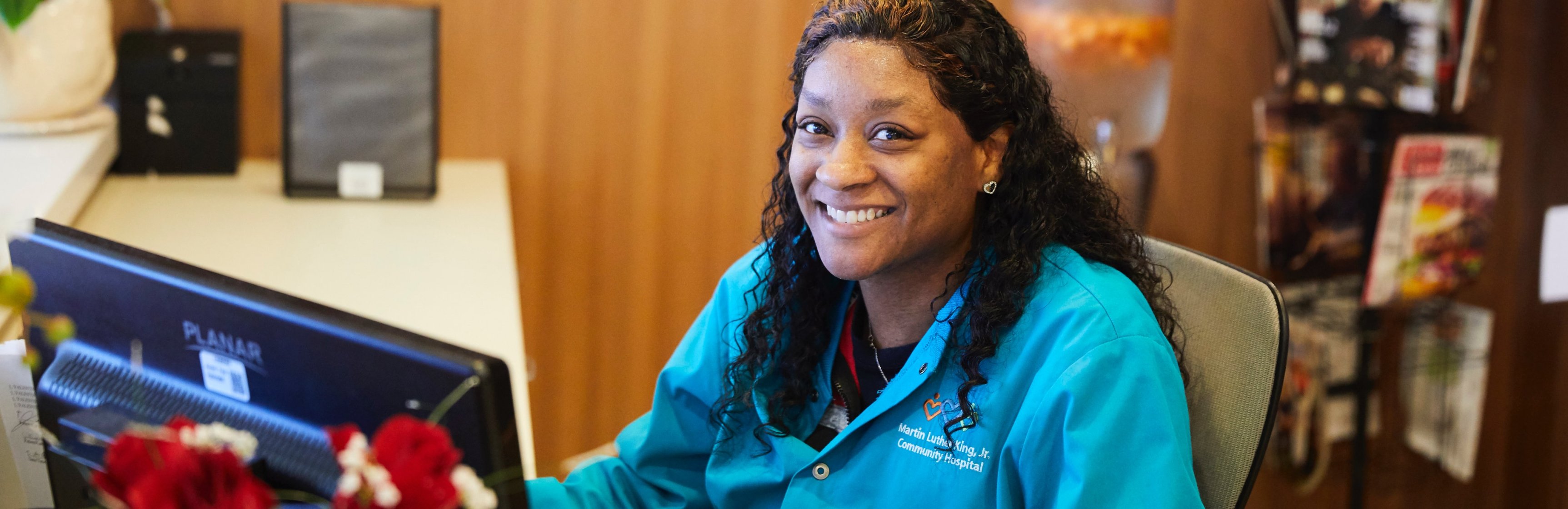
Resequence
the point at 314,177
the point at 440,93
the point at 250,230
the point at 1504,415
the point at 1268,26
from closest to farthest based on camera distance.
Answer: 1. the point at 250,230
2. the point at 314,177
3. the point at 440,93
4. the point at 1268,26
5. the point at 1504,415

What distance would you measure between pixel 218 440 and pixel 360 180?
156 cm

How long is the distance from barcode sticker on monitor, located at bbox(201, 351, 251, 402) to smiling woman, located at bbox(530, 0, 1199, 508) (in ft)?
1.57

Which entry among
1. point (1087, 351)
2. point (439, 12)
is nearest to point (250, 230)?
point (439, 12)

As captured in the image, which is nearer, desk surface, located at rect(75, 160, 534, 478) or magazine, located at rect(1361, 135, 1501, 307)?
desk surface, located at rect(75, 160, 534, 478)

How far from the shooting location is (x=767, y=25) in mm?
2576

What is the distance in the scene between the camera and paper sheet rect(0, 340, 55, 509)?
95 cm

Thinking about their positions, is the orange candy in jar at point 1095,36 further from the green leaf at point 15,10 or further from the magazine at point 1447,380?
the green leaf at point 15,10

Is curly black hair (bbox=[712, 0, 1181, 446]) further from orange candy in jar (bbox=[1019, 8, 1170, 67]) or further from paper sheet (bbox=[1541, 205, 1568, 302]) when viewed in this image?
paper sheet (bbox=[1541, 205, 1568, 302])

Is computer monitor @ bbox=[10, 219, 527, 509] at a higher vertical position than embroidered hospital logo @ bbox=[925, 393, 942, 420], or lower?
higher

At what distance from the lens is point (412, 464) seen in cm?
60

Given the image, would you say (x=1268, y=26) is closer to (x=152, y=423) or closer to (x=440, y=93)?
(x=440, y=93)

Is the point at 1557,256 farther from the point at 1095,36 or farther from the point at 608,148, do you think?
the point at 608,148

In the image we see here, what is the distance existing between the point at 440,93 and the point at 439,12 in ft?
0.68

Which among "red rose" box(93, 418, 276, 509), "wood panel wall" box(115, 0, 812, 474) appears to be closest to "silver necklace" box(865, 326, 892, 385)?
"red rose" box(93, 418, 276, 509)
